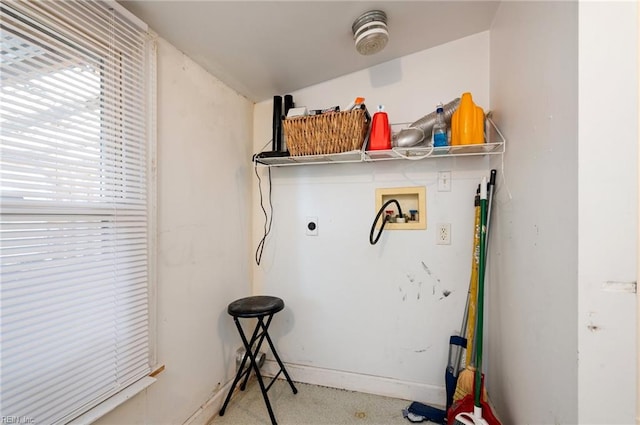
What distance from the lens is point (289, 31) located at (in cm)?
142

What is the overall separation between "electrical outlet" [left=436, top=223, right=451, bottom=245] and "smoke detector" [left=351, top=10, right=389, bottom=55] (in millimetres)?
1111

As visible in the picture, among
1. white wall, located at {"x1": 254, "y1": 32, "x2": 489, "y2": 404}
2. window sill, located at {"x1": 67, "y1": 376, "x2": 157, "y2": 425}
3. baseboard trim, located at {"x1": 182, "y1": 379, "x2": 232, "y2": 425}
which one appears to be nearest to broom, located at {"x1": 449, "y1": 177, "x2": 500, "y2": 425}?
white wall, located at {"x1": 254, "y1": 32, "x2": 489, "y2": 404}

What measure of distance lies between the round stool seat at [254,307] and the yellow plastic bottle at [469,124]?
1.39 meters

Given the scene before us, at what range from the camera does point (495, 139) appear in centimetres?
158

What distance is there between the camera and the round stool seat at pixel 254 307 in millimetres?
1522

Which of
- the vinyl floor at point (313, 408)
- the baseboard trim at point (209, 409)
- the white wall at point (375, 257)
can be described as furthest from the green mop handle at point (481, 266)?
the baseboard trim at point (209, 409)

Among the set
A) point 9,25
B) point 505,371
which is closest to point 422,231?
point 505,371

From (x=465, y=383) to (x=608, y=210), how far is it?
116 centimetres

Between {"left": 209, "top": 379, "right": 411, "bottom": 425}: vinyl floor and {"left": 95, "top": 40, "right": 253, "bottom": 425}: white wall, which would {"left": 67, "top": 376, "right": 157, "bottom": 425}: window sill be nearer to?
{"left": 95, "top": 40, "right": 253, "bottom": 425}: white wall

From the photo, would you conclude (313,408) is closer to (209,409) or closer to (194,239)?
(209,409)

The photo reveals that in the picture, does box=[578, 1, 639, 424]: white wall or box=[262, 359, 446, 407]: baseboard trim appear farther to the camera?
box=[262, 359, 446, 407]: baseboard trim

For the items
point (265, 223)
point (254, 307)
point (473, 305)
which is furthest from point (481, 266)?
point (265, 223)

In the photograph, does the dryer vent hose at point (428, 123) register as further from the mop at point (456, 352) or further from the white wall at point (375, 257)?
the mop at point (456, 352)

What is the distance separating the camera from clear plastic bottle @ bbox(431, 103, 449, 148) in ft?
4.92
